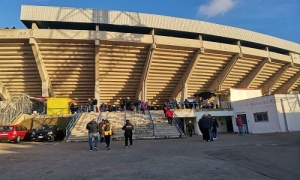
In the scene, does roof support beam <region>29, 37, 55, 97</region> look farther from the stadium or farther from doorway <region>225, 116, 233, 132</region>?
doorway <region>225, 116, 233, 132</region>

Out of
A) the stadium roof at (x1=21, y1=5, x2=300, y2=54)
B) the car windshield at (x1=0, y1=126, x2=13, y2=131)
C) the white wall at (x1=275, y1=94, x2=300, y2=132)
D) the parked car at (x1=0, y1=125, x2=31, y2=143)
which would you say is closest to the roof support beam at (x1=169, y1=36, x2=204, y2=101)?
the stadium roof at (x1=21, y1=5, x2=300, y2=54)

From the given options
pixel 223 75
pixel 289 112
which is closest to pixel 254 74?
pixel 223 75

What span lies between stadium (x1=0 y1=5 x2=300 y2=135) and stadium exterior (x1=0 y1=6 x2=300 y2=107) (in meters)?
0.09

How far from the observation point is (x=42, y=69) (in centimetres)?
2025

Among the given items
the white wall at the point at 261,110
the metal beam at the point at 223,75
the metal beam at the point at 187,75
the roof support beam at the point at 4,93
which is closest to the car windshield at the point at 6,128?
the roof support beam at the point at 4,93

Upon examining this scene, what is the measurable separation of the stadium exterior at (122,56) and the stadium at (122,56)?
0.28 ft

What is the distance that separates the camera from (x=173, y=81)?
84.2ft

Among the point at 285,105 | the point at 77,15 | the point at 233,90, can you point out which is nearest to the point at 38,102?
the point at 77,15

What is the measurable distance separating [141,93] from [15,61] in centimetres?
1268

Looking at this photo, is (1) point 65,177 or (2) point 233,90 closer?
(1) point 65,177

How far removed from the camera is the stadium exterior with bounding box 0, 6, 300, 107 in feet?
63.2

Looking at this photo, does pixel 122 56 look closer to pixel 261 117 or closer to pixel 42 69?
pixel 42 69

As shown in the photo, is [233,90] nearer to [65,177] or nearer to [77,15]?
[77,15]

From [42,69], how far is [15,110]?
4828mm
